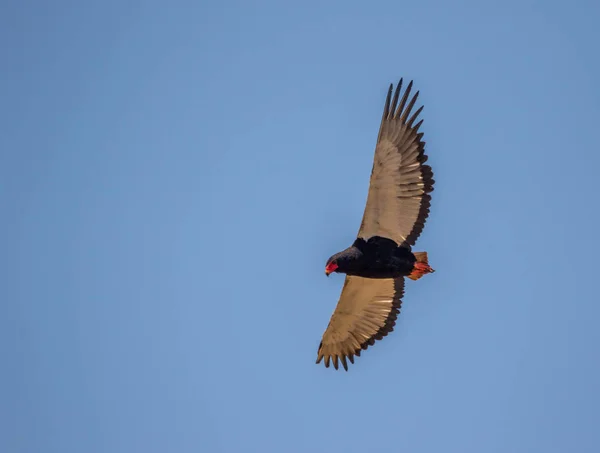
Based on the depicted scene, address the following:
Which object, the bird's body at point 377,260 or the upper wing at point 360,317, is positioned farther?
the upper wing at point 360,317

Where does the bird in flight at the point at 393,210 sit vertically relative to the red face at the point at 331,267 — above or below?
above

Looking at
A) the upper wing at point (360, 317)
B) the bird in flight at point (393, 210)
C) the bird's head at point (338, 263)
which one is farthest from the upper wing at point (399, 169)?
the upper wing at point (360, 317)

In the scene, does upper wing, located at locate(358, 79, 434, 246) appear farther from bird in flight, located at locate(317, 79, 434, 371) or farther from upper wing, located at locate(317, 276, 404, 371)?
upper wing, located at locate(317, 276, 404, 371)

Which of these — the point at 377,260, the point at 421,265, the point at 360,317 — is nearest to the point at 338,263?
the point at 377,260

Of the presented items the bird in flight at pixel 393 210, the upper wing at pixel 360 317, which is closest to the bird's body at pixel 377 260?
the bird in flight at pixel 393 210

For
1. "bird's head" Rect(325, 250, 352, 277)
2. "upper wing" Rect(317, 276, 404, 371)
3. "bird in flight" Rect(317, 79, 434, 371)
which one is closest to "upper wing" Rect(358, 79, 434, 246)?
"bird in flight" Rect(317, 79, 434, 371)

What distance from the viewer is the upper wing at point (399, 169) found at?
847 inches

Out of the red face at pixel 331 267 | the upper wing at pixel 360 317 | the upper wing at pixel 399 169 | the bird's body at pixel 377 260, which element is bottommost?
the upper wing at pixel 360 317

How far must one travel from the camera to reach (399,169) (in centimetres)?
2156

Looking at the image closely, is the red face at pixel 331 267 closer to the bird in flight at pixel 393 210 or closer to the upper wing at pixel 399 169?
the bird in flight at pixel 393 210

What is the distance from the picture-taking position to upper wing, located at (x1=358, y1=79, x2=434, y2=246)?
70.6ft

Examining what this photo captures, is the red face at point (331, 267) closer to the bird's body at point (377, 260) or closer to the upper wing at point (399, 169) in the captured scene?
the bird's body at point (377, 260)

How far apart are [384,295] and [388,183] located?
3.22 m

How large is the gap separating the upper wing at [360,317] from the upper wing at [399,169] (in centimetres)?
209
